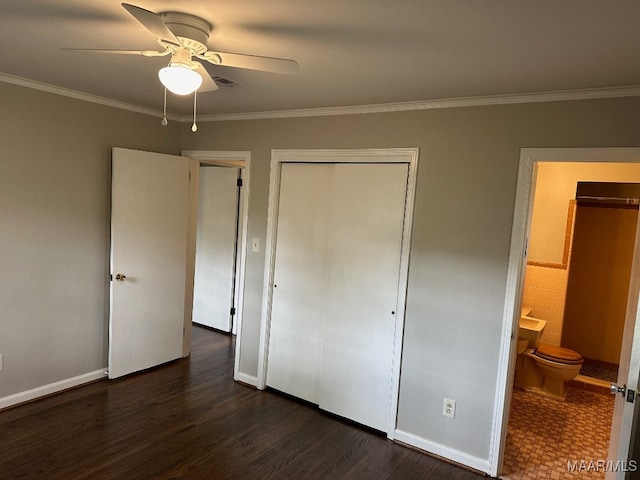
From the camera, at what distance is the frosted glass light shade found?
1613 millimetres

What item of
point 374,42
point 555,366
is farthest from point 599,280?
point 374,42

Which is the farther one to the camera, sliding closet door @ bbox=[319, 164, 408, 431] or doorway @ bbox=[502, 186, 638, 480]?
doorway @ bbox=[502, 186, 638, 480]

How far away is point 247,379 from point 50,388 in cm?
150

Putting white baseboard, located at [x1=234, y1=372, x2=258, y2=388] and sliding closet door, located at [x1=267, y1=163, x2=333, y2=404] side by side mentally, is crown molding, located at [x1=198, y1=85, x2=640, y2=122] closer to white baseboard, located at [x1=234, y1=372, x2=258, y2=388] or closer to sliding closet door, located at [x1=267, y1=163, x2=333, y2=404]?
sliding closet door, located at [x1=267, y1=163, x2=333, y2=404]

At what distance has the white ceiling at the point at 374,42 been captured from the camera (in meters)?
1.51

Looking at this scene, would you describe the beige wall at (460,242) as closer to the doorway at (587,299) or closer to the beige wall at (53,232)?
the doorway at (587,299)

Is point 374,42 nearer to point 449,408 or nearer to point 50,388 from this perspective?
point 449,408

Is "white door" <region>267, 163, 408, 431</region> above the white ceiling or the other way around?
the other way around

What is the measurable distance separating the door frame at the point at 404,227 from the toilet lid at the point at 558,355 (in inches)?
66.8

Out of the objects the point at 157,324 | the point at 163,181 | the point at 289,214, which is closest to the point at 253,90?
the point at 289,214

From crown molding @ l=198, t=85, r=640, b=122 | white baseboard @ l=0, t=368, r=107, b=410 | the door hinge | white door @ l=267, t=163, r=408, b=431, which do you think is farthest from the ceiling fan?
white baseboard @ l=0, t=368, r=107, b=410

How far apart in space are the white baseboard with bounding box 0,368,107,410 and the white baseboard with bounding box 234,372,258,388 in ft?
3.65

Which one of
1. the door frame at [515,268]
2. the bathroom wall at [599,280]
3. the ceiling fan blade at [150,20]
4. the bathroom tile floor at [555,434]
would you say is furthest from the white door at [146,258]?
the bathroom wall at [599,280]

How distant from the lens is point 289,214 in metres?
3.51
